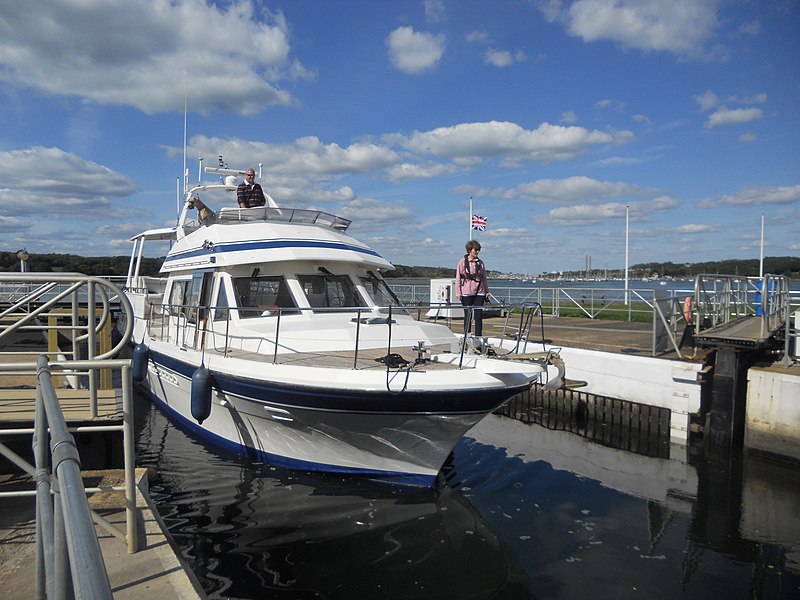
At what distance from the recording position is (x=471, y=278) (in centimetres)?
809

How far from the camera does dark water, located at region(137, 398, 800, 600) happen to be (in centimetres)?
519

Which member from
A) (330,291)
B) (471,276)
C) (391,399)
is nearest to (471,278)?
(471,276)

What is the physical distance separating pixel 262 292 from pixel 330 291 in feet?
3.47

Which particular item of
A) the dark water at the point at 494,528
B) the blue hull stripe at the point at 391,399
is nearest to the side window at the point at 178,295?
the dark water at the point at 494,528

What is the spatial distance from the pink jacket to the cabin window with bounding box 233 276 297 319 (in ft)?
8.47

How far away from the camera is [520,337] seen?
7.24 m

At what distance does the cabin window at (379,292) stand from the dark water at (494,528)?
9.19ft

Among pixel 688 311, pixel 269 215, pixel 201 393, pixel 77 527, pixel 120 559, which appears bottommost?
pixel 120 559

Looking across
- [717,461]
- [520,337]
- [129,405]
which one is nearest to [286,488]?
[520,337]

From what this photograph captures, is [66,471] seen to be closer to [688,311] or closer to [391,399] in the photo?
[391,399]

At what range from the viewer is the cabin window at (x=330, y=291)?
8.56 metres

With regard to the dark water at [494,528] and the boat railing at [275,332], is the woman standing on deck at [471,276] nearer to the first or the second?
the boat railing at [275,332]

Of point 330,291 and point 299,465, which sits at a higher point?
point 330,291

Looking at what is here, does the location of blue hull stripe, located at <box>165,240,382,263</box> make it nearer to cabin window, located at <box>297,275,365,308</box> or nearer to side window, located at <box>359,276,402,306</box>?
cabin window, located at <box>297,275,365,308</box>
